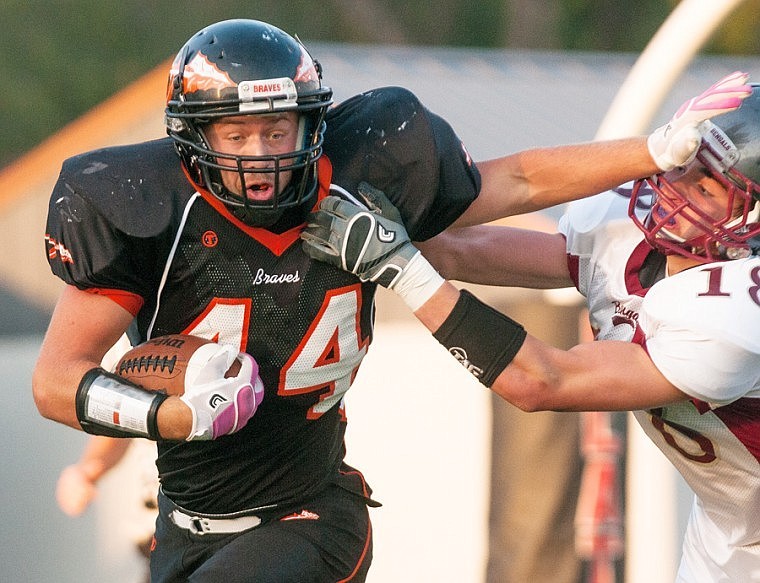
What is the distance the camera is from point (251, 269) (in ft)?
10.6

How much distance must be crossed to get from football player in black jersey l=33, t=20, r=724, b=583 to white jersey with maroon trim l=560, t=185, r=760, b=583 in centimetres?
28

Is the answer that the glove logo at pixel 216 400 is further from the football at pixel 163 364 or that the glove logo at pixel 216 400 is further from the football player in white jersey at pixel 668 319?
the football player in white jersey at pixel 668 319

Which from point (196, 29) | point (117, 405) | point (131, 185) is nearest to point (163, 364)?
point (117, 405)

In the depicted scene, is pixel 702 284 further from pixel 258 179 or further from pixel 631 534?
pixel 631 534

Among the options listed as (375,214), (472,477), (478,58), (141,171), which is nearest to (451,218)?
(375,214)

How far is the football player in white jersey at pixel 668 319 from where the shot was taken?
3.28 m

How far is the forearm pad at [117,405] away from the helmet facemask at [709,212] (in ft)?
4.35

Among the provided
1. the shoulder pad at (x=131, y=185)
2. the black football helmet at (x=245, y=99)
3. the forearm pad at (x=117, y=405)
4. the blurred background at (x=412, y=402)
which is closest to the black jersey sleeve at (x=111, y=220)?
the shoulder pad at (x=131, y=185)

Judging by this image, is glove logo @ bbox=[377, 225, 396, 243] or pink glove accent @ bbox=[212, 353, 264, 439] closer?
pink glove accent @ bbox=[212, 353, 264, 439]

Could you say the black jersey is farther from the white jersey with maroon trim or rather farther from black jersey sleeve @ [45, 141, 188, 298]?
the white jersey with maroon trim

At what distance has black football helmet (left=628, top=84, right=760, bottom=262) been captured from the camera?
3.39 metres

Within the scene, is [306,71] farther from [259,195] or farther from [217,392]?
Result: [217,392]

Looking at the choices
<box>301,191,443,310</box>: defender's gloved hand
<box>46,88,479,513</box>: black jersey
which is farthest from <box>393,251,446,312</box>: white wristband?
<box>46,88,479,513</box>: black jersey

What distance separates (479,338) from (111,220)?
0.92 meters
